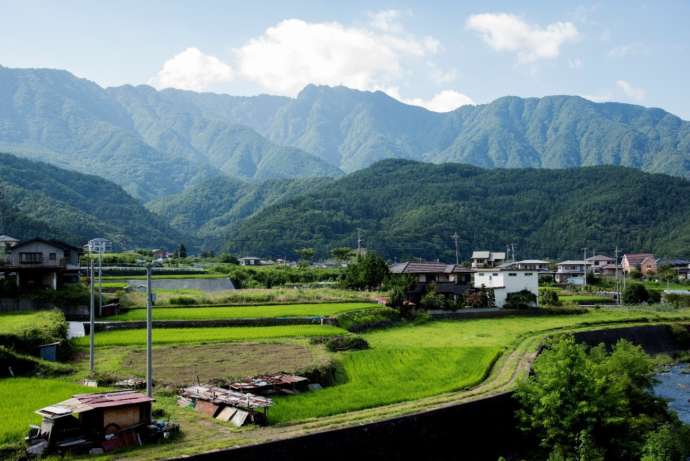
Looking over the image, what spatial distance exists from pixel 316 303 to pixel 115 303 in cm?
1436

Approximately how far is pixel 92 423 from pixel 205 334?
667 inches

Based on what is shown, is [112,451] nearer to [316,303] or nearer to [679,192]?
[316,303]

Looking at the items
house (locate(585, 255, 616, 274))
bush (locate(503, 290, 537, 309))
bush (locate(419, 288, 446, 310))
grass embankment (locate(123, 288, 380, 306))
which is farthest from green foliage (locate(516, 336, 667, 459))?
house (locate(585, 255, 616, 274))

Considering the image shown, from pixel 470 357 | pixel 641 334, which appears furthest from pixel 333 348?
pixel 641 334

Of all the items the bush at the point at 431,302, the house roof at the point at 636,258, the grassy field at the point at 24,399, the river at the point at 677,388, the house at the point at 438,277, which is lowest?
the river at the point at 677,388

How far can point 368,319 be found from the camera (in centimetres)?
4038

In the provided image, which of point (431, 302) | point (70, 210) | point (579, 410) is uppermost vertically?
point (70, 210)

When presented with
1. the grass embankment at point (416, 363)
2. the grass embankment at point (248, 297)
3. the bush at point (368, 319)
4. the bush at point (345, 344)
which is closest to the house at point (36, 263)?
the grass embankment at point (248, 297)

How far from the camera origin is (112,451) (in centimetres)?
1473

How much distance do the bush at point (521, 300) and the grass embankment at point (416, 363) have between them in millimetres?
4761

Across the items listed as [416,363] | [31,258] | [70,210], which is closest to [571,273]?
[416,363]

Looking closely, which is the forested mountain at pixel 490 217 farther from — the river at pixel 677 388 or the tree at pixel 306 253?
the river at pixel 677 388

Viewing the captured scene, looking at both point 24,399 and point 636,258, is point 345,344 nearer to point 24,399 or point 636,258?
point 24,399

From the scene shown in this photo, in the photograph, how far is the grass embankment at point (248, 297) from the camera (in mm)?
43438
